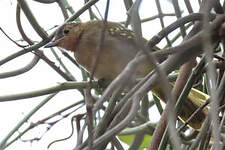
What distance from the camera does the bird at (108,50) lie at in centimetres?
287

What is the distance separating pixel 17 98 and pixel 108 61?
4.26 ft

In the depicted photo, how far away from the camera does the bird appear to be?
2867 millimetres

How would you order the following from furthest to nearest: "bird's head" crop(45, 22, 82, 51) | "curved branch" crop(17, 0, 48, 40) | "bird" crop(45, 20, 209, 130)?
"bird's head" crop(45, 22, 82, 51), "bird" crop(45, 20, 209, 130), "curved branch" crop(17, 0, 48, 40)

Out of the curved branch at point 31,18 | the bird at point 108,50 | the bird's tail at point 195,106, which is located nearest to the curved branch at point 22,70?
the curved branch at point 31,18

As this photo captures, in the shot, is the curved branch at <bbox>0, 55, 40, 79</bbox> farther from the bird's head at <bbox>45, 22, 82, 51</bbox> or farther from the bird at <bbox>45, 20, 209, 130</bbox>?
the bird's head at <bbox>45, 22, 82, 51</bbox>

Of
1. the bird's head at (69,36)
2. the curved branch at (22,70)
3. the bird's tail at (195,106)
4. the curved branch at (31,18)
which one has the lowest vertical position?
the bird's tail at (195,106)

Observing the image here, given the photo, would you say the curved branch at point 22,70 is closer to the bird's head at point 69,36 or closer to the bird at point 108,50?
the bird at point 108,50

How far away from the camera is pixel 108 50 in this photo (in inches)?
137

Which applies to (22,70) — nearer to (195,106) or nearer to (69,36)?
(195,106)

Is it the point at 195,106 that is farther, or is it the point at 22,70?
the point at 195,106

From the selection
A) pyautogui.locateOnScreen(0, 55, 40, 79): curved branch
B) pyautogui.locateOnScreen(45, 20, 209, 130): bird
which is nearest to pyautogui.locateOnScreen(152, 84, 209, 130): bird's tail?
pyautogui.locateOnScreen(45, 20, 209, 130): bird

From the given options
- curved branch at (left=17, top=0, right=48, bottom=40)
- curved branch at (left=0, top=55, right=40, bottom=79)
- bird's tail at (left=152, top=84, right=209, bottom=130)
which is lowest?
bird's tail at (left=152, top=84, right=209, bottom=130)

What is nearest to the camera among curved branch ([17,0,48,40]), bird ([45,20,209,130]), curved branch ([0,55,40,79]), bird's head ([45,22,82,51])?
curved branch ([17,0,48,40])

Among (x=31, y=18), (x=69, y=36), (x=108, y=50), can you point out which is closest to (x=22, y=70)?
(x=31, y=18)
